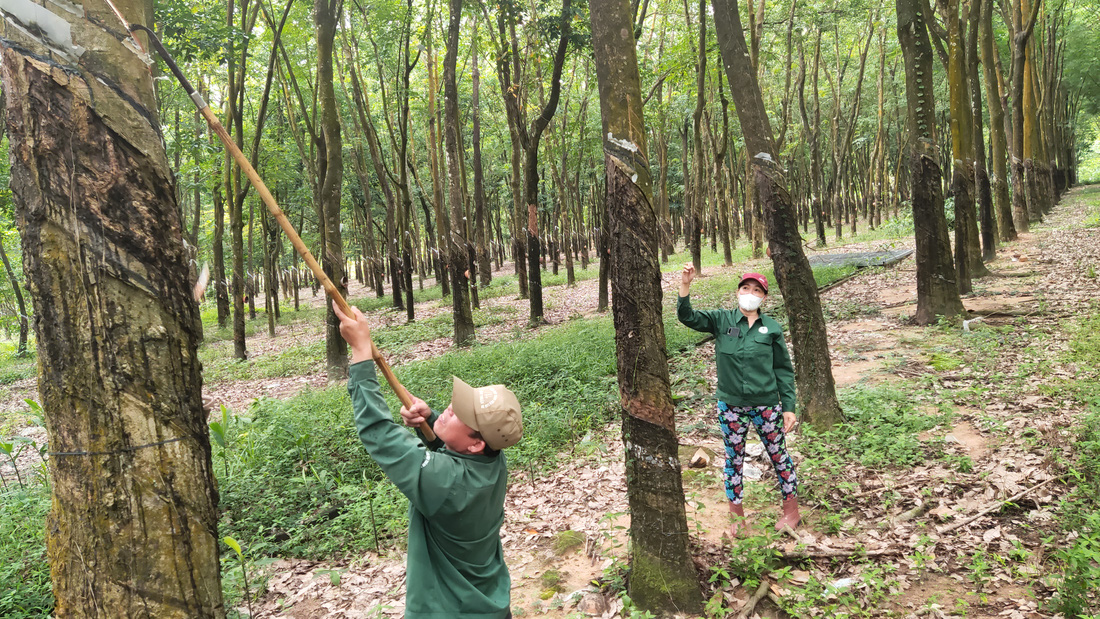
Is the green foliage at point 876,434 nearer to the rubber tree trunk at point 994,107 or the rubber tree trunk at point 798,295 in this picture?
the rubber tree trunk at point 798,295

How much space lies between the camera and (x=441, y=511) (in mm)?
2049

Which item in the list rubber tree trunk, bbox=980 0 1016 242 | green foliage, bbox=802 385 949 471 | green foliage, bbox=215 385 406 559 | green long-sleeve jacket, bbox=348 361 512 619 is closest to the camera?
green long-sleeve jacket, bbox=348 361 512 619

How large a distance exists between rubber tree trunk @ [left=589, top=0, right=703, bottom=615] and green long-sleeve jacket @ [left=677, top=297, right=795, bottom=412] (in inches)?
40.0

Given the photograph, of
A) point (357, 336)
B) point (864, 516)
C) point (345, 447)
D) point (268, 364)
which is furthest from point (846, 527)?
point (268, 364)

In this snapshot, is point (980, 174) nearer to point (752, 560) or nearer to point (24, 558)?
point (752, 560)

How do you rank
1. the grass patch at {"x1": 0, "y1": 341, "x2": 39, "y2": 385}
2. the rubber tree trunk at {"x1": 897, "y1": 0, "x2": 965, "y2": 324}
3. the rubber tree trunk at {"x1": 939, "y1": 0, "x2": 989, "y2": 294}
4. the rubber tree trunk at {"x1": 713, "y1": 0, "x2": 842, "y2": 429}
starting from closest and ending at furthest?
the rubber tree trunk at {"x1": 713, "y1": 0, "x2": 842, "y2": 429} → the rubber tree trunk at {"x1": 897, "y1": 0, "x2": 965, "y2": 324} → the rubber tree trunk at {"x1": 939, "y1": 0, "x2": 989, "y2": 294} → the grass patch at {"x1": 0, "y1": 341, "x2": 39, "y2": 385}

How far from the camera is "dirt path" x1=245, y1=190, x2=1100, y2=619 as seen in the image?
11.8 feet

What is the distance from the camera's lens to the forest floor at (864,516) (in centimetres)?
355

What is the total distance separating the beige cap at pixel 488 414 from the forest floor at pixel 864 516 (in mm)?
1992

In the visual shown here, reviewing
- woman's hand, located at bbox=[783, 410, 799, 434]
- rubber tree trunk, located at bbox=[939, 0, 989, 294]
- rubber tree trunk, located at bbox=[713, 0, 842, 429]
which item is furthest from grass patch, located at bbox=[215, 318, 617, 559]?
rubber tree trunk, located at bbox=[939, 0, 989, 294]

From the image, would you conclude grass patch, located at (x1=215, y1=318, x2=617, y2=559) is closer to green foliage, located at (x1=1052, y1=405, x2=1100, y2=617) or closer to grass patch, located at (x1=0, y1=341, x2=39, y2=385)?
green foliage, located at (x1=1052, y1=405, x2=1100, y2=617)

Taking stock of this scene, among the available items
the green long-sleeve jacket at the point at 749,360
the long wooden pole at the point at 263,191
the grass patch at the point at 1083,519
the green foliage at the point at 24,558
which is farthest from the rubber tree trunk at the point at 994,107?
the green foliage at the point at 24,558

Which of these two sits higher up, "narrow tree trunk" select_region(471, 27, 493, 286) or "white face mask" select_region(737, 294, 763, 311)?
"narrow tree trunk" select_region(471, 27, 493, 286)

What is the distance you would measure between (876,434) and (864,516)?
4.30 feet
